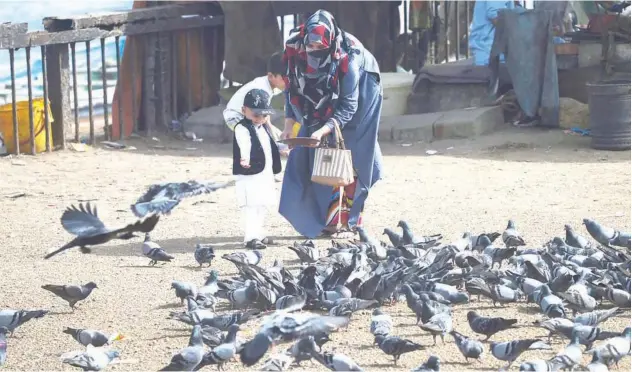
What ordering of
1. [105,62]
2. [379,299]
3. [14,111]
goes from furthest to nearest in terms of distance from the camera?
[105,62] < [14,111] < [379,299]

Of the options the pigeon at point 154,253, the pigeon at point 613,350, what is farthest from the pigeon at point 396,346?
the pigeon at point 154,253

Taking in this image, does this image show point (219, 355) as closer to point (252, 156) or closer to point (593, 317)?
point (593, 317)

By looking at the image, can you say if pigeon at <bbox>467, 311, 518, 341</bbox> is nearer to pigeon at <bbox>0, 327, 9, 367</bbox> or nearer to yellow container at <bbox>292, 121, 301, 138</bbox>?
pigeon at <bbox>0, 327, 9, 367</bbox>

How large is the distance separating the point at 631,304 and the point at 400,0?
1165cm

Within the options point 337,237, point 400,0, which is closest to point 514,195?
point 337,237

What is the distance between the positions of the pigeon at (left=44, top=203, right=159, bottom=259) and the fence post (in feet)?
27.0

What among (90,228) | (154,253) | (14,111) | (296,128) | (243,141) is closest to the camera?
(90,228)

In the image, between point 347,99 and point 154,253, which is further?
point 347,99

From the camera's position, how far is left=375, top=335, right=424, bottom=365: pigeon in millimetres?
6113

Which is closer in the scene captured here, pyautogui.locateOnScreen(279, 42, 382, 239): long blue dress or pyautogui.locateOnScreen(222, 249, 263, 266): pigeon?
pyautogui.locateOnScreen(222, 249, 263, 266): pigeon

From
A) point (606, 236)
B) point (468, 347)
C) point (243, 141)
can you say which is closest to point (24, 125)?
point (243, 141)

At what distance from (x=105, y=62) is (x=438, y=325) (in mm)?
11608

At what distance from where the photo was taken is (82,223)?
23.7 ft

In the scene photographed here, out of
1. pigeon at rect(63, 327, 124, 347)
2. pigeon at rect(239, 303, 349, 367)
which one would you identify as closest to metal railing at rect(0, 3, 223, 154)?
pigeon at rect(63, 327, 124, 347)
